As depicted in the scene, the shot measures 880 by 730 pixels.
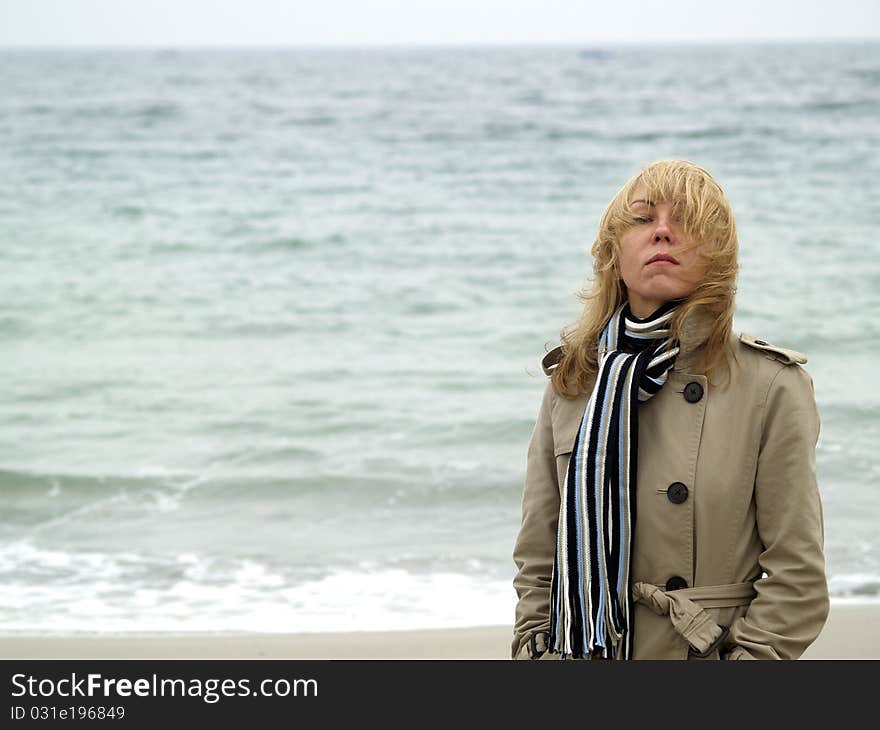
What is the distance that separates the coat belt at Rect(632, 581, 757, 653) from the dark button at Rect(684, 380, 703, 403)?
12.5 inches

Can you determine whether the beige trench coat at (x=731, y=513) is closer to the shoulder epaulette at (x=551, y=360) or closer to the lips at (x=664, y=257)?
the lips at (x=664, y=257)

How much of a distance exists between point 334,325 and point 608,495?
10053 mm

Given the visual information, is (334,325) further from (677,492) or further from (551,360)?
(677,492)

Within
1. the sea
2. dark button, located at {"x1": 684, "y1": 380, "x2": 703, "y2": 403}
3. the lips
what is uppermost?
the sea

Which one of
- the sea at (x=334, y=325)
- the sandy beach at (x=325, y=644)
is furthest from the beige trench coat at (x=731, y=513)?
the sandy beach at (x=325, y=644)

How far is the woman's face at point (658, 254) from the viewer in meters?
1.95

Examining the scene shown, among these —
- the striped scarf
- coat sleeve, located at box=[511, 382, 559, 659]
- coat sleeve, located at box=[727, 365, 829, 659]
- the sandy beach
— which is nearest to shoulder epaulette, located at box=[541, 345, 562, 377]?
coat sleeve, located at box=[511, 382, 559, 659]

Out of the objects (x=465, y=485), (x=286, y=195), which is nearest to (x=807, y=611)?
(x=465, y=485)

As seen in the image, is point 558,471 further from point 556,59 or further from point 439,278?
point 556,59

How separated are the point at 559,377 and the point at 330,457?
18.5 feet

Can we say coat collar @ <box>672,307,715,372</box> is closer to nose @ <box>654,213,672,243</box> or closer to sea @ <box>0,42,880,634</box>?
nose @ <box>654,213,672,243</box>

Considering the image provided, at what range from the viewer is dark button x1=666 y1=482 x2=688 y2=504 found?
194cm

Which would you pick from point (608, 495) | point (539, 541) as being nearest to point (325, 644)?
point (539, 541)

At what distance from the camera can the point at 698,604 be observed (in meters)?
1.96
